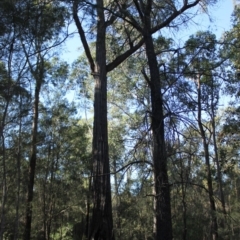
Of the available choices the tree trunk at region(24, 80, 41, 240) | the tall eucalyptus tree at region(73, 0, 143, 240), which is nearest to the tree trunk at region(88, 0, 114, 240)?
the tall eucalyptus tree at region(73, 0, 143, 240)

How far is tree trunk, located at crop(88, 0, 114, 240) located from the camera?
6.81m

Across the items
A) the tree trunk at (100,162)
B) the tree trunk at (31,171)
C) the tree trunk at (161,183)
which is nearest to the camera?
the tree trunk at (161,183)

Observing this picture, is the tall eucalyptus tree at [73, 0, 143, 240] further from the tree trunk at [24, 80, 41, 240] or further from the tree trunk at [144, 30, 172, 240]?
the tree trunk at [24, 80, 41, 240]

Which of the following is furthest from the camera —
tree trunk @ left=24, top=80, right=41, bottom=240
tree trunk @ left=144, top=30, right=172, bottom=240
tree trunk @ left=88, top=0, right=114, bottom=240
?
tree trunk @ left=24, top=80, right=41, bottom=240

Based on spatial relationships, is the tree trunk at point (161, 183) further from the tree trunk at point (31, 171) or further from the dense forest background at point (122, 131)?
the tree trunk at point (31, 171)

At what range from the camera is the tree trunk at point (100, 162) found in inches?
268

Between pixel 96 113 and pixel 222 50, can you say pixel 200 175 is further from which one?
pixel 96 113

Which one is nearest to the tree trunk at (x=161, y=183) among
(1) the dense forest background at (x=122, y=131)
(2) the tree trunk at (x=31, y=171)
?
(1) the dense forest background at (x=122, y=131)

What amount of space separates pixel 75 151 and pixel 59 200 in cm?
258

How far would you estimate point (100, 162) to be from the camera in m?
7.40

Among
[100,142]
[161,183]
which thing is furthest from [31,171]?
[161,183]

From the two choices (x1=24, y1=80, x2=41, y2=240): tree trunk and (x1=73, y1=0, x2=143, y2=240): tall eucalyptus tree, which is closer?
(x1=73, y1=0, x2=143, y2=240): tall eucalyptus tree

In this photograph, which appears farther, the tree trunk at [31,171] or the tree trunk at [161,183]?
the tree trunk at [31,171]

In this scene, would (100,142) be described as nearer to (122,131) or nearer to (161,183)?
(161,183)
